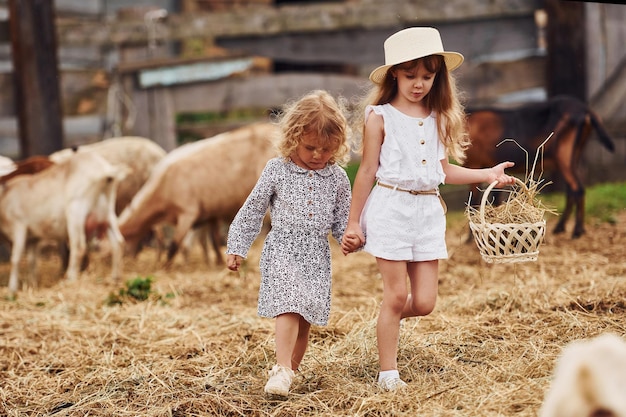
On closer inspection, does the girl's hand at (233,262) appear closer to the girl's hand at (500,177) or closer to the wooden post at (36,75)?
the girl's hand at (500,177)

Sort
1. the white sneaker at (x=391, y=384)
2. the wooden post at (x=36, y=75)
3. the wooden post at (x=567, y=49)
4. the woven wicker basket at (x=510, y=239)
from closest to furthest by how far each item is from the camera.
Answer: the woven wicker basket at (x=510, y=239)
the white sneaker at (x=391, y=384)
the wooden post at (x=36, y=75)
the wooden post at (x=567, y=49)

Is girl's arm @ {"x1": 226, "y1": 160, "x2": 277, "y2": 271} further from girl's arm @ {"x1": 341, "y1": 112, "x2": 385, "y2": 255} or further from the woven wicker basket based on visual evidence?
the woven wicker basket

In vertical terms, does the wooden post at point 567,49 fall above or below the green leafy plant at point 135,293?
above

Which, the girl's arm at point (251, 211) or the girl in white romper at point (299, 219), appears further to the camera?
the girl's arm at point (251, 211)

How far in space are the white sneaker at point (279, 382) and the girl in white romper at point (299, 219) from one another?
0.04 ft

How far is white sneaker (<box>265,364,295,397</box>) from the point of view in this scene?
12.7 ft

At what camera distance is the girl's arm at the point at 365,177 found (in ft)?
13.1

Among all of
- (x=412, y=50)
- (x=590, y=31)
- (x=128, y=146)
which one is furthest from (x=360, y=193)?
(x=590, y=31)

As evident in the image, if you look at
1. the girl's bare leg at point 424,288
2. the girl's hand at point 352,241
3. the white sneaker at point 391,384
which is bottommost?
the white sneaker at point 391,384

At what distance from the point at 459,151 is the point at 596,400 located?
228 centimetres

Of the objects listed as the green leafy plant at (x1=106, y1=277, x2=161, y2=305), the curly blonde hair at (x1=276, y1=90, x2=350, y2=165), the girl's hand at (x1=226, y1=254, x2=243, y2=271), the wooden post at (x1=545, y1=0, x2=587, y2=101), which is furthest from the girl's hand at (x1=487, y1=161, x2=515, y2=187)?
the wooden post at (x1=545, y1=0, x2=587, y2=101)

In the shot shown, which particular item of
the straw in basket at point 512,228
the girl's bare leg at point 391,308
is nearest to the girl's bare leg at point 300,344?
the girl's bare leg at point 391,308

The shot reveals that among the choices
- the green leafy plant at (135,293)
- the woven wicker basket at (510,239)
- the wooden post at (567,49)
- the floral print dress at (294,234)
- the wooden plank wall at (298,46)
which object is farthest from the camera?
the wooden plank wall at (298,46)

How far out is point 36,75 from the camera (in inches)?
364
